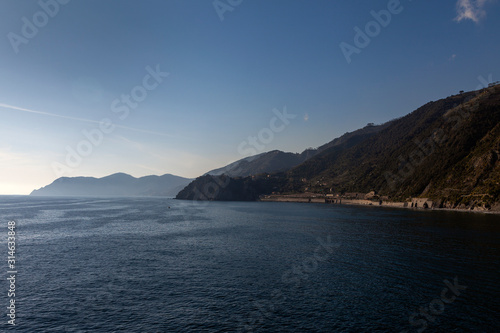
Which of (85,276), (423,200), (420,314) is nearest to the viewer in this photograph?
(420,314)

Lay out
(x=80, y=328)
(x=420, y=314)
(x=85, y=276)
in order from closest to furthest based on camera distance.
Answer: (x=80, y=328) < (x=420, y=314) < (x=85, y=276)

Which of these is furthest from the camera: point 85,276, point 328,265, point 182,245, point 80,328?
point 182,245

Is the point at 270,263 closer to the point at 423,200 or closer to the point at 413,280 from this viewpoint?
the point at 413,280

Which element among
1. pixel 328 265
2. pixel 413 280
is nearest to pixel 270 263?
pixel 328 265

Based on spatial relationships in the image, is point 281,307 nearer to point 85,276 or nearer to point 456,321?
point 456,321

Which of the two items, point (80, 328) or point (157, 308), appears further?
point (157, 308)

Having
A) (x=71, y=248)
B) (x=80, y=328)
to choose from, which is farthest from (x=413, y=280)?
(x=71, y=248)

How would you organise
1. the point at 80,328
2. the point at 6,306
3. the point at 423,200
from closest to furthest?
1. the point at 80,328
2. the point at 6,306
3. the point at 423,200

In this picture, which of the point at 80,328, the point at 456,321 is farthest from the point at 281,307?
the point at 80,328

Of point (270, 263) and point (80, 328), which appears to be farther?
point (270, 263)
